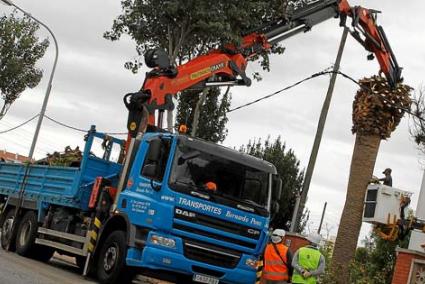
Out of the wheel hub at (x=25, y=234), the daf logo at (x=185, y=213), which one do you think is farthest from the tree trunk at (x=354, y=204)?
the wheel hub at (x=25, y=234)

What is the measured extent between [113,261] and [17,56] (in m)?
22.4

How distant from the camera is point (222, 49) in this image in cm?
1421

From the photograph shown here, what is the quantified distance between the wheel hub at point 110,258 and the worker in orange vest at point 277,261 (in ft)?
7.72

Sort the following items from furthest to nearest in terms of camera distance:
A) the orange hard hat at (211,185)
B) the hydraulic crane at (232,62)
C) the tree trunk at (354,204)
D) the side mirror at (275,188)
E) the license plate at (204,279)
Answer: the tree trunk at (354,204)
the hydraulic crane at (232,62)
the side mirror at (275,188)
the orange hard hat at (211,185)
the license plate at (204,279)

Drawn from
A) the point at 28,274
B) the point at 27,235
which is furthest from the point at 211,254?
the point at 27,235

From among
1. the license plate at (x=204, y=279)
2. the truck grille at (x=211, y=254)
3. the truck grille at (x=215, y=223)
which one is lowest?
the license plate at (x=204, y=279)

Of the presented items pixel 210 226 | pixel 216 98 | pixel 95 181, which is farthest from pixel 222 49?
pixel 216 98

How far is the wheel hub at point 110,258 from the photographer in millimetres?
10820

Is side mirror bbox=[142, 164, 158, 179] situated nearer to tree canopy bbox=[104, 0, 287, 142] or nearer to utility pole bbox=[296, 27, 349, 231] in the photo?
tree canopy bbox=[104, 0, 287, 142]

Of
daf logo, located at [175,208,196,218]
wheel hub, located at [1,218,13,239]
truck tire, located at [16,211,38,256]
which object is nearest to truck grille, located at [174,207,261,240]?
daf logo, located at [175,208,196,218]

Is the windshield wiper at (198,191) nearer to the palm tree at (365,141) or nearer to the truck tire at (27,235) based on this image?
the truck tire at (27,235)

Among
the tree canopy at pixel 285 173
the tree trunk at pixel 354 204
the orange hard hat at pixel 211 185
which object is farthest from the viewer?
the tree canopy at pixel 285 173

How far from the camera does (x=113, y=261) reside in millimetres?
10852

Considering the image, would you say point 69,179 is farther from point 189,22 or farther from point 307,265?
point 189,22
